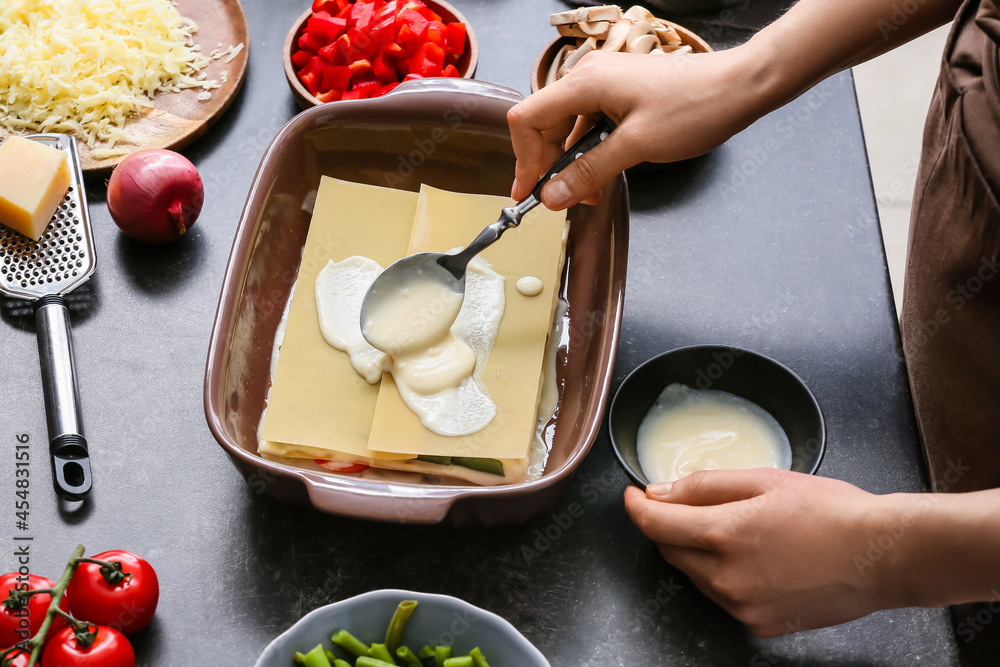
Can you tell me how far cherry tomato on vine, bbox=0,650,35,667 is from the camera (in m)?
0.97

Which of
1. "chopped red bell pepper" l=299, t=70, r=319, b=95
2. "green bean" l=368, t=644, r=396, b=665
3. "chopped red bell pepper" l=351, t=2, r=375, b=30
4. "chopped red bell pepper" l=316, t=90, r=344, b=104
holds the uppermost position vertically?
"chopped red bell pepper" l=351, t=2, r=375, b=30

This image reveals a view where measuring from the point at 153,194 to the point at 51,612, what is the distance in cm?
71

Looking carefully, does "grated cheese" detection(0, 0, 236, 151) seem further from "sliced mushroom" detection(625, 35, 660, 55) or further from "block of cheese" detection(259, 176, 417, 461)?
"sliced mushroom" detection(625, 35, 660, 55)

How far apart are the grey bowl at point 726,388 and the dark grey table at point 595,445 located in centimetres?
12

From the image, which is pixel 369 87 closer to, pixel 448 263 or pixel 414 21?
pixel 414 21

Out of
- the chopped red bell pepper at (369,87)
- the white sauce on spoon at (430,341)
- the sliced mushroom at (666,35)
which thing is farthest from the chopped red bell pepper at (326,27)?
the sliced mushroom at (666,35)

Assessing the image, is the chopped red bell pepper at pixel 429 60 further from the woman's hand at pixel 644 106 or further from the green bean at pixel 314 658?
the green bean at pixel 314 658

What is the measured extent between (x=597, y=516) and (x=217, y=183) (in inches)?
37.8

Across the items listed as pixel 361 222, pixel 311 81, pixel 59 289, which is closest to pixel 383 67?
pixel 311 81

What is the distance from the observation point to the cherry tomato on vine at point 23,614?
1.02m

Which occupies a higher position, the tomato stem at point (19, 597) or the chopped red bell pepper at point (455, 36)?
the chopped red bell pepper at point (455, 36)

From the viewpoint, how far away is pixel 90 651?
1.00 meters

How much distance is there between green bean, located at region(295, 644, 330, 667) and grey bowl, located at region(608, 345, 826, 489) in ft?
1.50

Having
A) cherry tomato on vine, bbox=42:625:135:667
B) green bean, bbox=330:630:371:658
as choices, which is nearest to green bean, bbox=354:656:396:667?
green bean, bbox=330:630:371:658
